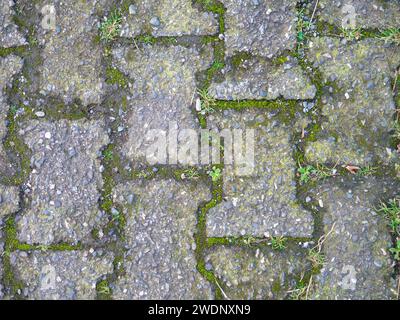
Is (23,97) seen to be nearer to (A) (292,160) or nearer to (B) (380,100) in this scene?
(A) (292,160)

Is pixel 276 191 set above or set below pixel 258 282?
above

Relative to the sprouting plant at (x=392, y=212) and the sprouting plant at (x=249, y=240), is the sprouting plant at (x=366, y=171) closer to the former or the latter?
the sprouting plant at (x=392, y=212)

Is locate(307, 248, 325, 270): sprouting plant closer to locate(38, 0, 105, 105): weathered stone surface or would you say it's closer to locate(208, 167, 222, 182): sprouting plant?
locate(208, 167, 222, 182): sprouting plant

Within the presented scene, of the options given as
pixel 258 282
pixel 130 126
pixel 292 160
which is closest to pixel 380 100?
pixel 292 160

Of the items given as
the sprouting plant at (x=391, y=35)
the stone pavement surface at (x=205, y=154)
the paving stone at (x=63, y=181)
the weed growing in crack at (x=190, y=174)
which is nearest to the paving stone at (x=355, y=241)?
the stone pavement surface at (x=205, y=154)

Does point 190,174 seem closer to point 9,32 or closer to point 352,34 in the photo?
point 352,34
